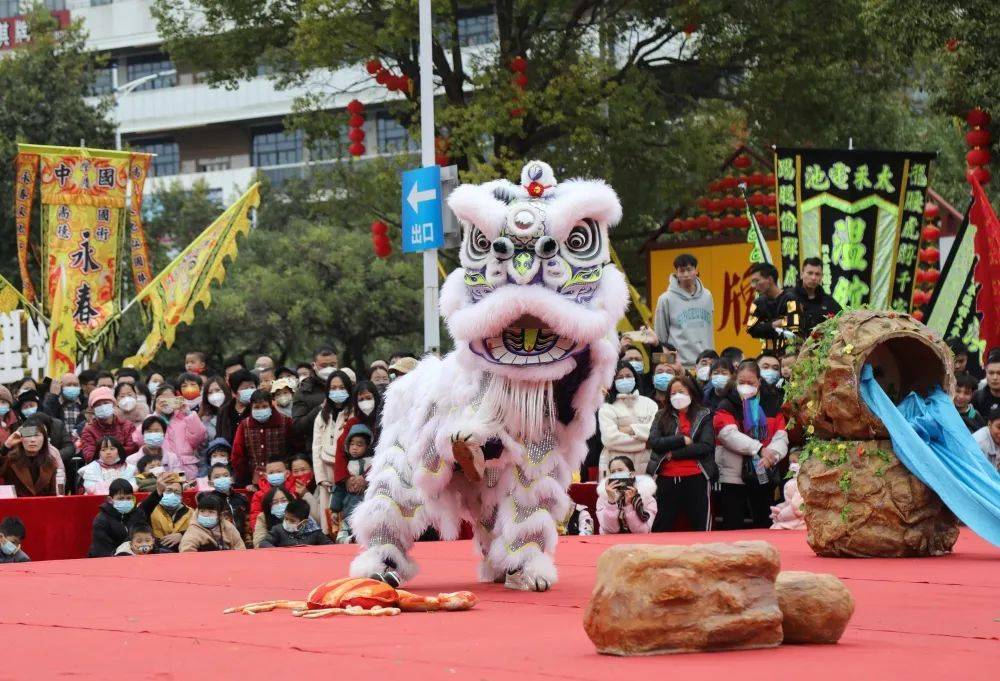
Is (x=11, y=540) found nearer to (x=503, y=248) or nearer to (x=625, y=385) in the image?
(x=625, y=385)

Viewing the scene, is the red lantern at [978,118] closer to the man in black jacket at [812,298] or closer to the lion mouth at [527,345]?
the man in black jacket at [812,298]

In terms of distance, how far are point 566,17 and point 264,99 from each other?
22850 millimetres

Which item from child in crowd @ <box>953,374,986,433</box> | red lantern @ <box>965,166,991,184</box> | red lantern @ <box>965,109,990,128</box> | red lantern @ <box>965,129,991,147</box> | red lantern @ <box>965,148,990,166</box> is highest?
red lantern @ <box>965,109,990,128</box>

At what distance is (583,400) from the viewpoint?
7.07m

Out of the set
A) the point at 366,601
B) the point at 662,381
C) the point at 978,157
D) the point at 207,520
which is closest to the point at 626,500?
the point at 662,381

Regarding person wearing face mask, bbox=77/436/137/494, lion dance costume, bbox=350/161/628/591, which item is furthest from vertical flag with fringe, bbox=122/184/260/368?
lion dance costume, bbox=350/161/628/591

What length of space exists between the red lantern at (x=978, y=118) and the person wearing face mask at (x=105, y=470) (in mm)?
8635

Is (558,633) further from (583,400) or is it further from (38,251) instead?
(38,251)

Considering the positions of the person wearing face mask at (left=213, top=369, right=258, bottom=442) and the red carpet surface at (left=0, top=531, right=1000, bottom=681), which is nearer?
the red carpet surface at (left=0, top=531, right=1000, bottom=681)

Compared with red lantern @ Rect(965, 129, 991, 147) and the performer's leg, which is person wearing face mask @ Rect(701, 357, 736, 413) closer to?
the performer's leg

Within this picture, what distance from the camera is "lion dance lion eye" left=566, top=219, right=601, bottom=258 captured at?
22.9ft

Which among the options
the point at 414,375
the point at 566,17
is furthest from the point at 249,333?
the point at 414,375

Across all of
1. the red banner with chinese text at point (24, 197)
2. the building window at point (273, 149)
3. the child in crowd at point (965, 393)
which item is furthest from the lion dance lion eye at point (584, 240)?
the building window at point (273, 149)

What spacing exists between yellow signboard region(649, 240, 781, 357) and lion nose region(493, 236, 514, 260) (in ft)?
32.7
